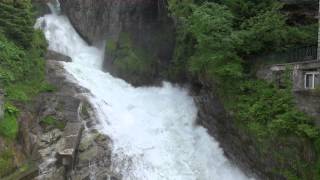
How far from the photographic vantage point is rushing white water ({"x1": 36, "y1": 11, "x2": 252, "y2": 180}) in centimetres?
2017

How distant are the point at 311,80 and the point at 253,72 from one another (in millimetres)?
2928

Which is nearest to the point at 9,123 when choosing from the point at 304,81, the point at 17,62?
the point at 17,62

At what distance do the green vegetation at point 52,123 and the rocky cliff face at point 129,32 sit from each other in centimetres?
945

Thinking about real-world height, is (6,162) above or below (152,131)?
below

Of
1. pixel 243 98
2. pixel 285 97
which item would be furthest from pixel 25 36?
A: pixel 285 97

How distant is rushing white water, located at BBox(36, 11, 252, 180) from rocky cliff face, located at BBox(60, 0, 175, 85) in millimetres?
1377

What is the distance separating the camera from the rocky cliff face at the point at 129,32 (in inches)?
1196

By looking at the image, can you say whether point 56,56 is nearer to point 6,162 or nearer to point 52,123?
point 52,123

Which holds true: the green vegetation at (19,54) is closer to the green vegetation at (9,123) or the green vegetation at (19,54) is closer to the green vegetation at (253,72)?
the green vegetation at (9,123)

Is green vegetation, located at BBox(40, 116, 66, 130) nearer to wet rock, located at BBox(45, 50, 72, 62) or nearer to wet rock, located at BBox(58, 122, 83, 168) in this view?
wet rock, located at BBox(58, 122, 83, 168)

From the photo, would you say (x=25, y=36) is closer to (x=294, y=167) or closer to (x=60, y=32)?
(x=60, y=32)

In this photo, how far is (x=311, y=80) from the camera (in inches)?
674

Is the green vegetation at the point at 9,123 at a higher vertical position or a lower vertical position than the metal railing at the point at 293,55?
lower

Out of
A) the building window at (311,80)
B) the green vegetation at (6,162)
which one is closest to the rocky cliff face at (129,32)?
the green vegetation at (6,162)
